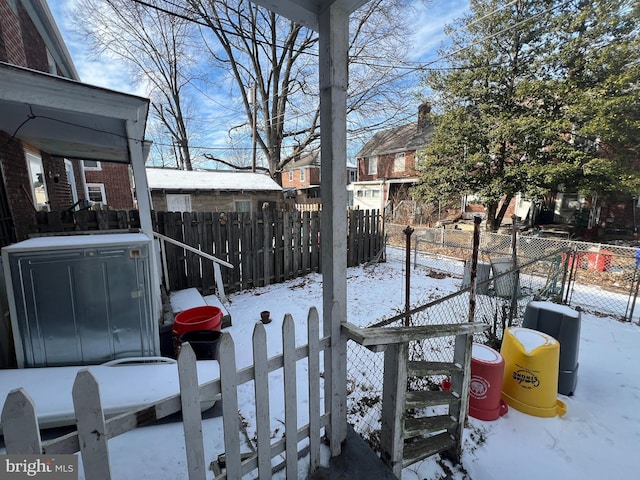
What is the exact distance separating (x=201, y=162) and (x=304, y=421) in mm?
27259

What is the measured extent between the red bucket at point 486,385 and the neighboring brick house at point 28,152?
4.90 m

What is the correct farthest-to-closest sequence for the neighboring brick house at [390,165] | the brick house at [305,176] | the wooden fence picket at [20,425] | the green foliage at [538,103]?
the brick house at [305,176] → the neighboring brick house at [390,165] → the green foliage at [538,103] → the wooden fence picket at [20,425]

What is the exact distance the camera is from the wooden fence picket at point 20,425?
2.53 ft

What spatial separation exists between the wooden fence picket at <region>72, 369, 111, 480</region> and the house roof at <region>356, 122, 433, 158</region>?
61.6ft

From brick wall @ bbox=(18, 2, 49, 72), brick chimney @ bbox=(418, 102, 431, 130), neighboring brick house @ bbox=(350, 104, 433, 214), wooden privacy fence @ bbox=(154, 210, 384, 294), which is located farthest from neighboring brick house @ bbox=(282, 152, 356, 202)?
brick wall @ bbox=(18, 2, 49, 72)

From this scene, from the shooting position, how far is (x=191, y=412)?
114 centimetres

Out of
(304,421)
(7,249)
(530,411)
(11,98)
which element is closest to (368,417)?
(304,421)

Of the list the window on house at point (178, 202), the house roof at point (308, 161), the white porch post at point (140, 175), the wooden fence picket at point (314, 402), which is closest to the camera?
the wooden fence picket at point (314, 402)

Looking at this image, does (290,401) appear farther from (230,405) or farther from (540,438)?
(540,438)

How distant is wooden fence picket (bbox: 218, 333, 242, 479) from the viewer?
1.21 m

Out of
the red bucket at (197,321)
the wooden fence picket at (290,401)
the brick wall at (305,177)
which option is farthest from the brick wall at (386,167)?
the wooden fence picket at (290,401)

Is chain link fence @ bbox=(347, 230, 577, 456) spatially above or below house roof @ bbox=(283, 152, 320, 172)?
below

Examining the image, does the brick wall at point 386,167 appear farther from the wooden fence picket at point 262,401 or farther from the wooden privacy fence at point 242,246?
the wooden fence picket at point 262,401

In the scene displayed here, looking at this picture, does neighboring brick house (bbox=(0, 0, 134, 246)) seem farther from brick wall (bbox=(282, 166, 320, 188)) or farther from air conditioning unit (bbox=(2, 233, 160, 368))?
brick wall (bbox=(282, 166, 320, 188))
